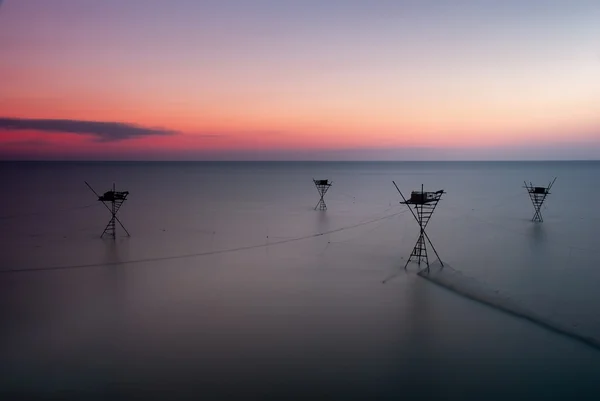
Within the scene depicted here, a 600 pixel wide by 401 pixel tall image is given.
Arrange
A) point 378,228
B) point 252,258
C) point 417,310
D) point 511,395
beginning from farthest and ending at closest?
point 378,228, point 252,258, point 417,310, point 511,395

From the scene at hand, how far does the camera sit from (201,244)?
60.3 feet

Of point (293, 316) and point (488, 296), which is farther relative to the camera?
point (488, 296)

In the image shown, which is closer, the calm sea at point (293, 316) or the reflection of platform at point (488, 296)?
the calm sea at point (293, 316)

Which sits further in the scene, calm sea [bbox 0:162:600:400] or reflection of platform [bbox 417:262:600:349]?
reflection of platform [bbox 417:262:600:349]

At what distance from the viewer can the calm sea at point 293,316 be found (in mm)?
7566

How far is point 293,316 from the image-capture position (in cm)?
1037

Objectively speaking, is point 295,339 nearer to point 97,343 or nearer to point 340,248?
point 97,343

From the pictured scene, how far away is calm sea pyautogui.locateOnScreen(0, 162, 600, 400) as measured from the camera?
757cm

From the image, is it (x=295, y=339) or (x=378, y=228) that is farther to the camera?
(x=378, y=228)

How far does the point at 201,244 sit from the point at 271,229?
4538 mm

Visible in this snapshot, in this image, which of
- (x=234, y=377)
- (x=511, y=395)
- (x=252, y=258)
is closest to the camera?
(x=511, y=395)

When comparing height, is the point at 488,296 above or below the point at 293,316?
above

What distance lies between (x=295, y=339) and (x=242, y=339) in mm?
1172

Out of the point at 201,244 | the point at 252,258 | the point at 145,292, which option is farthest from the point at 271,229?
the point at 145,292
